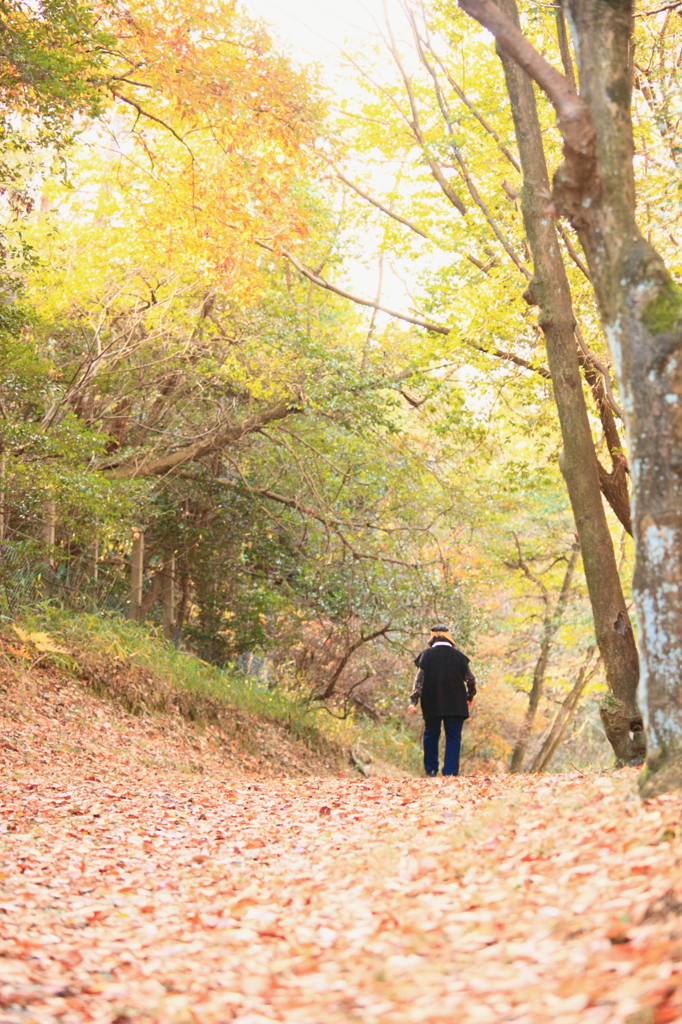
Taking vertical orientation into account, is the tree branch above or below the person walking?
above

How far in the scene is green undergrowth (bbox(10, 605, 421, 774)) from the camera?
12383mm

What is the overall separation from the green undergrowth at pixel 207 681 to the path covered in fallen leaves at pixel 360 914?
571cm

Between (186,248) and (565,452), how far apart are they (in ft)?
25.4

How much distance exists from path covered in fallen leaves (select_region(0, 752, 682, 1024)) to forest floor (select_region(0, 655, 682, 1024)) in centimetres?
1

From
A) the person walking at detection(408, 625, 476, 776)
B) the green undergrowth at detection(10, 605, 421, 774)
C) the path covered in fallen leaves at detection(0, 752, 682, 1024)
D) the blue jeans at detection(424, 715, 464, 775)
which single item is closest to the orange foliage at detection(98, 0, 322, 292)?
the green undergrowth at detection(10, 605, 421, 774)

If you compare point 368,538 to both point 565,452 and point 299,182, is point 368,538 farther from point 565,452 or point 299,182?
point 565,452

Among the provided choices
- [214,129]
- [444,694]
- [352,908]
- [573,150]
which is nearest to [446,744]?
[444,694]

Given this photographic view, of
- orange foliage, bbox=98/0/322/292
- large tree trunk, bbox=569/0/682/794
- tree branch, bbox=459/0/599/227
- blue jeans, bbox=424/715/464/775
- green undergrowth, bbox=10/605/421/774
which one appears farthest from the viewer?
green undergrowth, bbox=10/605/421/774

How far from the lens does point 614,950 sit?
116 inches

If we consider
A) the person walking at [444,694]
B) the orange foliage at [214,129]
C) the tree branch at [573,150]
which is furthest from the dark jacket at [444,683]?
the orange foliage at [214,129]

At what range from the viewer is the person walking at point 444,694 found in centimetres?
1000

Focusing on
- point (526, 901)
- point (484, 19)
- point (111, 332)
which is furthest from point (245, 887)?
point (111, 332)

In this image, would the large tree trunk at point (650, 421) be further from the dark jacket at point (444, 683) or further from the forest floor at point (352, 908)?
the dark jacket at point (444, 683)

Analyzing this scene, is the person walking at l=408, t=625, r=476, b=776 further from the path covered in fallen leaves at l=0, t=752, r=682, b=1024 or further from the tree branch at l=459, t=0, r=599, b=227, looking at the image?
the tree branch at l=459, t=0, r=599, b=227
